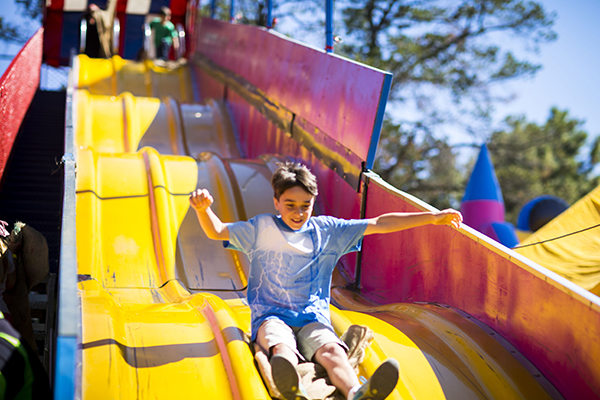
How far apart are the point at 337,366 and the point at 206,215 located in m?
0.82

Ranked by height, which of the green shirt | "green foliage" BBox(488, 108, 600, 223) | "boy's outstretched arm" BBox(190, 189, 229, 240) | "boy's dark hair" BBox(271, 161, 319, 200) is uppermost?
"boy's dark hair" BBox(271, 161, 319, 200)

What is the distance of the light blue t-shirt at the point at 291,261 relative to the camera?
2.42 metres

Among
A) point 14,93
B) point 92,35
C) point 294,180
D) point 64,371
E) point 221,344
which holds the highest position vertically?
point 294,180

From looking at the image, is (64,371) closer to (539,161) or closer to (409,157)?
(409,157)

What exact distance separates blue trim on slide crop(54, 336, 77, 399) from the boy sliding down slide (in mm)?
779

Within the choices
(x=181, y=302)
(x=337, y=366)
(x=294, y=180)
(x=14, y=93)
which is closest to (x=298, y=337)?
(x=337, y=366)

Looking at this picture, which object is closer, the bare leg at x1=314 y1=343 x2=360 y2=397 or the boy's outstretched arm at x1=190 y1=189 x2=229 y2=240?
the bare leg at x1=314 y1=343 x2=360 y2=397

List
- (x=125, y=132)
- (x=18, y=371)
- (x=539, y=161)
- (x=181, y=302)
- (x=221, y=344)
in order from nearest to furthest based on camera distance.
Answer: (x=18, y=371)
(x=221, y=344)
(x=181, y=302)
(x=125, y=132)
(x=539, y=161)

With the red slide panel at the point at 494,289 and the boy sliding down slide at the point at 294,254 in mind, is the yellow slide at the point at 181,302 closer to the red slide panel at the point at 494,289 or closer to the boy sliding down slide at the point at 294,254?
the red slide panel at the point at 494,289

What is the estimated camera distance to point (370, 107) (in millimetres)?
3801

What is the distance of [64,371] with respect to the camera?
5.42 feet

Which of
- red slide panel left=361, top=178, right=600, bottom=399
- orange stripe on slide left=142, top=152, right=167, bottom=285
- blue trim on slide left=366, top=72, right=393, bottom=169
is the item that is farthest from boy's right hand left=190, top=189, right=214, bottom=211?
blue trim on slide left=366, top=72, right=393, bottom=169

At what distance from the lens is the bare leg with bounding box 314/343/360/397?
6.89 ft

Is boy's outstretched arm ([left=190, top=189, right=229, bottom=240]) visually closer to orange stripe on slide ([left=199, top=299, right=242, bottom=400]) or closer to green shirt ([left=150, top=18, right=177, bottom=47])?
orange stripe on slide ([left=199, top=299, right=242, bottom=400])
